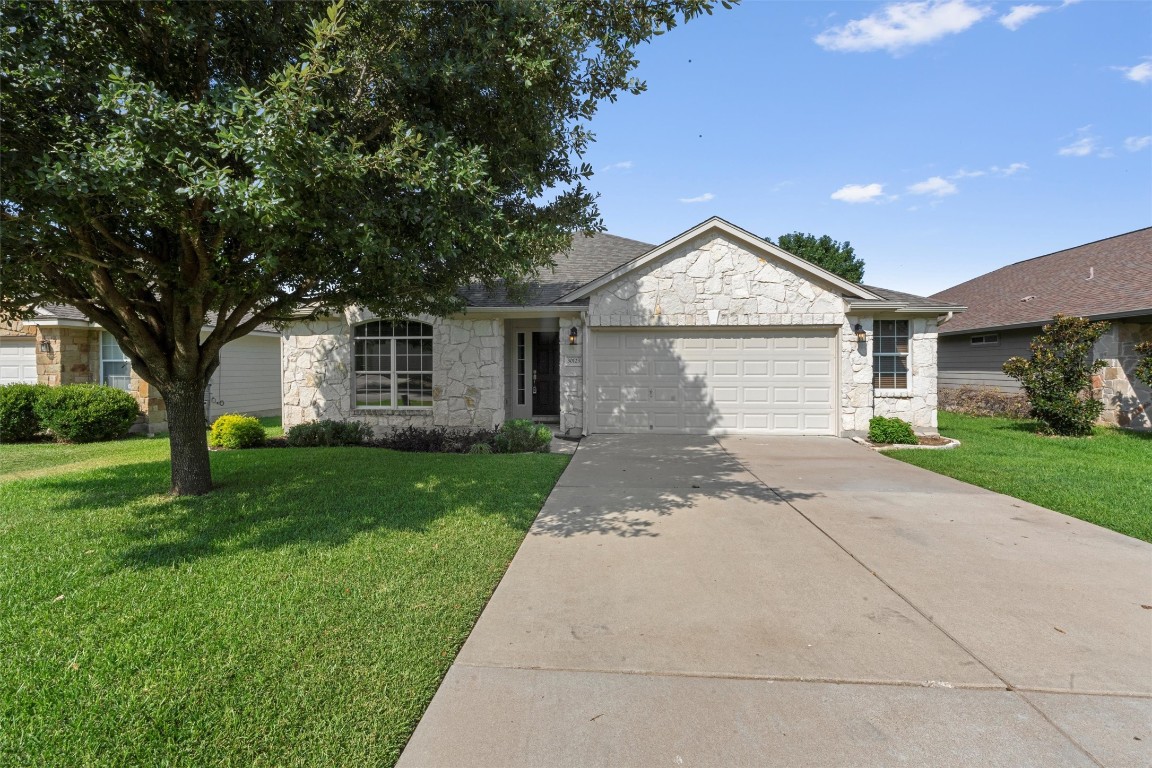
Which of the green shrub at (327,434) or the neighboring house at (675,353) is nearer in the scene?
the green shrub at (327,434)

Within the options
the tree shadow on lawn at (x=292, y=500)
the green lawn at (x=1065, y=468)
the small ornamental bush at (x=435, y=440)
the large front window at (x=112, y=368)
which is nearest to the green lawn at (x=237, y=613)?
the tree shadow on lawn at (x=292, y=500)

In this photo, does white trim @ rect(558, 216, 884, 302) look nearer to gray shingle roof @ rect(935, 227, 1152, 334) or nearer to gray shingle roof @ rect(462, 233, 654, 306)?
gray shingle roof @ rect(462, 233, 654, 306)

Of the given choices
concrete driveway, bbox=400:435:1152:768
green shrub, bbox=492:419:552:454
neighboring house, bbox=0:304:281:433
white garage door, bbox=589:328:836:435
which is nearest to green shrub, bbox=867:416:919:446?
white garage door, bbox=589:328:836:435

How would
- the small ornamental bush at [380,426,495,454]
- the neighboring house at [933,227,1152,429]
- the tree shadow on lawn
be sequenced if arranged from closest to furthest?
1. the tree shadow on lawn
2. the small ornamental bush at [380,426,495,454]
3. the neighboring house at [933,227,1152,429]

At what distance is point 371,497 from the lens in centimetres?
637

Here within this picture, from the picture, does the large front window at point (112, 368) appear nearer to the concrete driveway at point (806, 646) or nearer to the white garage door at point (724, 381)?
the white garage door at point (724, 381)

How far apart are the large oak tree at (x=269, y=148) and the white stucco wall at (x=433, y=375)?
5.12 meters

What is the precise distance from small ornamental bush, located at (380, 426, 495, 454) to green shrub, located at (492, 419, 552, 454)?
1.19 feet

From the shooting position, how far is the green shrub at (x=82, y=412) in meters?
10.8

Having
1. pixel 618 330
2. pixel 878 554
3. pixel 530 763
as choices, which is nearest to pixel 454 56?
pixel 530 763

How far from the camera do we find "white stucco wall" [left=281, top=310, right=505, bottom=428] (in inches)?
456

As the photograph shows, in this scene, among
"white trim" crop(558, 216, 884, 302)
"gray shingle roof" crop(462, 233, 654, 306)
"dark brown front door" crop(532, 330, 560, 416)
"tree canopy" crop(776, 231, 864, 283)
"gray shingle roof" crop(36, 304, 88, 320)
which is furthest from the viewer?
"tree canopy" crop(776, 231, 864, 283)

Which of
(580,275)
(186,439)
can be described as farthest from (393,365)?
(186,439)

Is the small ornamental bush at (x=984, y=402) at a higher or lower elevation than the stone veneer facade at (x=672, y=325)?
lower
